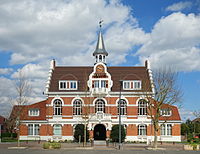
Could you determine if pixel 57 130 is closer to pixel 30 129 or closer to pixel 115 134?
pixel 30 129

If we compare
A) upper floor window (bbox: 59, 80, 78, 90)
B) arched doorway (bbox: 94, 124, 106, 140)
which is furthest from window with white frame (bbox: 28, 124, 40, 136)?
arched doorway (bbox: 94, 124, 106, 140)

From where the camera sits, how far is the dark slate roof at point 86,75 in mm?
54125

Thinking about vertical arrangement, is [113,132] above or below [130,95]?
below

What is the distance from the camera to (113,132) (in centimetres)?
4916

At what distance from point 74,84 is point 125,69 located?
10402 millimetres

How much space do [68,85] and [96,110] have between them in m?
6.85

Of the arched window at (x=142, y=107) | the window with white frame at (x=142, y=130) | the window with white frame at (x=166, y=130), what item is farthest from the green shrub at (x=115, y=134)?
the window with white frame at (x=166, y=130)

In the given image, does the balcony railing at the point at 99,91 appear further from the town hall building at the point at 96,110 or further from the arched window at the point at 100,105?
the arched window at the point at 100,105

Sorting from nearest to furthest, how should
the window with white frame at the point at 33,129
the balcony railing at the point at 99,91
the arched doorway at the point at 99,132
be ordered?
the balcony railing at the point at 99,91 < the window with white frame at the point at 33,129 < the arched doorway at the point at 99,132

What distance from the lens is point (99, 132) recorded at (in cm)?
5531

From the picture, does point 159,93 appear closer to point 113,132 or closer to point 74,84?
point 113,132

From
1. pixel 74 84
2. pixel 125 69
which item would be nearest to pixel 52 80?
pixel 74 84

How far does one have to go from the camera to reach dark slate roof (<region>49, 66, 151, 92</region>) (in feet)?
178

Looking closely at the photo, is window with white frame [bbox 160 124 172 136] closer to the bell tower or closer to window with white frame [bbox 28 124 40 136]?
the bell tower
